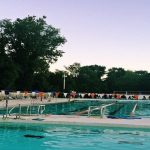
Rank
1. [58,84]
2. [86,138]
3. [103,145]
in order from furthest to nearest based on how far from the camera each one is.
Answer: [58,84], [86,138], [103,145]

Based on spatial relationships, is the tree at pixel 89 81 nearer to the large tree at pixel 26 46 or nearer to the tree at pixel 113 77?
the tree at pixel 113 77

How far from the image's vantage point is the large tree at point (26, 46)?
170ft

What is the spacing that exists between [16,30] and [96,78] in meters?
24.4

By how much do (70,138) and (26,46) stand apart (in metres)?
40.5

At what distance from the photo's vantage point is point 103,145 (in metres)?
11.5

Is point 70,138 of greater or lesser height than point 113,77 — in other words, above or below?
below

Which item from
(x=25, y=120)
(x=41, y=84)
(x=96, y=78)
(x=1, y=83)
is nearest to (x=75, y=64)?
(x=96, y=78)

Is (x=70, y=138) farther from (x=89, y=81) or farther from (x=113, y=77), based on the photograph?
(x=113, y=77)

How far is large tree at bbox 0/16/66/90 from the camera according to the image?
5194 centimetres

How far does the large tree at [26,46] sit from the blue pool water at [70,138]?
37139 mm

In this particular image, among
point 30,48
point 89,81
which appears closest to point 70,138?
point 30,48

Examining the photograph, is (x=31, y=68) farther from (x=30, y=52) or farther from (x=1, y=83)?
(x=1, y=83)

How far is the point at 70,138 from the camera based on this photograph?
1256 centimetres

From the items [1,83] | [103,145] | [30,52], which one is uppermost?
[30,52]
